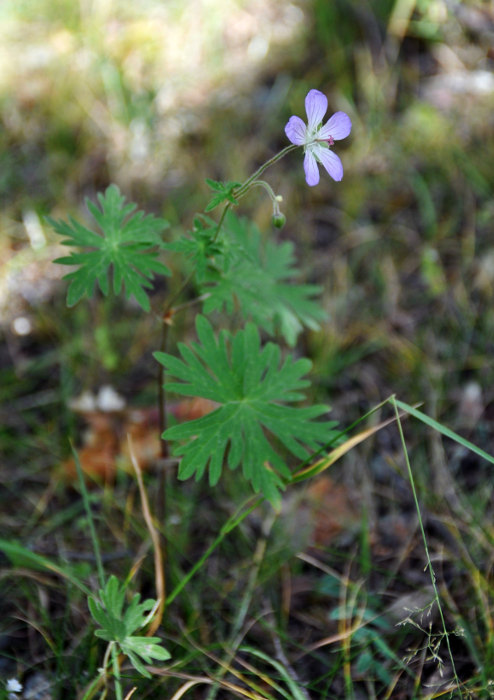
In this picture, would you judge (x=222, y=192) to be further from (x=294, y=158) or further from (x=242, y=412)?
(x=294, y=158)

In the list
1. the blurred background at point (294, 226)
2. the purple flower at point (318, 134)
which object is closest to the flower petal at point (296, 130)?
the purple flower at point (318, 134)

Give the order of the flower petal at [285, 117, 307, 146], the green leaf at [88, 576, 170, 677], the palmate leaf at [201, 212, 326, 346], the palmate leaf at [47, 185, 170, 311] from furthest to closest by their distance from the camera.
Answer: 1. the palmate leaf at [201, 212, 326, 346]
2. the palmate leaf at [47, 185, 170, 311]
3. the green leaf at [88, 576, 170, 677]
4. the flower petal at [285, 117, 307, 146]

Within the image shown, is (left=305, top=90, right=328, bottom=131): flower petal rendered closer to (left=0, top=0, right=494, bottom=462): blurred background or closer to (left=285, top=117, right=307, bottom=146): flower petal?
(left=285, top=117, right=307, bottom=146): flower petal

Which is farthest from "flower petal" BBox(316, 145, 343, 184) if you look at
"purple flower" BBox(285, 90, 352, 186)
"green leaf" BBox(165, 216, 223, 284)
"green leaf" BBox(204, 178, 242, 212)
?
"green leaf" BBox(165, 216, 223, 284)

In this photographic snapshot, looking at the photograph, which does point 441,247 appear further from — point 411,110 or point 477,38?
point 477,38

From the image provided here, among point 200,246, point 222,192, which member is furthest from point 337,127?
point 200,246

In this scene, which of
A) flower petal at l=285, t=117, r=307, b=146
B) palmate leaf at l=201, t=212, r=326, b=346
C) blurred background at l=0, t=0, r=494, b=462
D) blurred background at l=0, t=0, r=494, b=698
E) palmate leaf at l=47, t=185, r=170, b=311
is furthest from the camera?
blurred background at l=0, t=0, r=494, b=462
